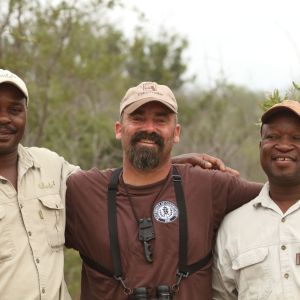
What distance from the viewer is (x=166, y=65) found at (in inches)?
797

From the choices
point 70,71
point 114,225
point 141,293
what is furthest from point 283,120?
point 70,71

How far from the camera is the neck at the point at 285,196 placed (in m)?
3.82

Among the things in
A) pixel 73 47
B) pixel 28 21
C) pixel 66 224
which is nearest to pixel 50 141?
pixel 73 47

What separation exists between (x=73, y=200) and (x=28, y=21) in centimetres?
616

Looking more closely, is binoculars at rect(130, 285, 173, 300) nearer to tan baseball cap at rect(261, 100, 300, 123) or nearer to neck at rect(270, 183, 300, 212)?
neck at rect(270, 183, 300, 212)

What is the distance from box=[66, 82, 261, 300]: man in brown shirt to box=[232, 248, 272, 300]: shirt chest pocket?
236mm

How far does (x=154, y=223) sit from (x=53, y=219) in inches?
22.4

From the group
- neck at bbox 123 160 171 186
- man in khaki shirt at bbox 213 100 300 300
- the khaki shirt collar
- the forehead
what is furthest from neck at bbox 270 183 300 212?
the khaki shirt collar

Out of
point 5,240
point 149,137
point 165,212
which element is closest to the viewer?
point 5,240

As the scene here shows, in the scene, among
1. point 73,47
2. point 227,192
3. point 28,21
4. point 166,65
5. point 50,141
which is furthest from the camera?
point 166,65

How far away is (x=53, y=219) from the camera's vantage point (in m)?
3.90

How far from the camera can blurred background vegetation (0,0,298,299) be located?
32.6 ft

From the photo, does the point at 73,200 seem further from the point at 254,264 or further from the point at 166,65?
the point at 166,65

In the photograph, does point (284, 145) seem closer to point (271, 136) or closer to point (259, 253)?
point (271, 136)
